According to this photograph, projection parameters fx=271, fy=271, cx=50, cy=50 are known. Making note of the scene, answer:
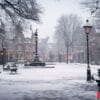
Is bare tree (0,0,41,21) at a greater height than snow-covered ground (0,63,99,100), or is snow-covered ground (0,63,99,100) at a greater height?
bare tree (0,0,41,21)

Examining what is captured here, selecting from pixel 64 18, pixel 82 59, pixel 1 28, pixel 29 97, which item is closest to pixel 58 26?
pixel 64 18

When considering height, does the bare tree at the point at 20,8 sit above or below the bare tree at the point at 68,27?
below

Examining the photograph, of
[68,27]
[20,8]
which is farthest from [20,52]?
[20,8]

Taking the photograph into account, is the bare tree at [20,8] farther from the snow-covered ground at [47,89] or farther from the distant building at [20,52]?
the distant building at [20,52]

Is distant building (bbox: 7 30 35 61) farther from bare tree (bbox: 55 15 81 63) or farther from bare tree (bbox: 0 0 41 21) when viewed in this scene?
bare tree (bbox: 0 0 41 21)

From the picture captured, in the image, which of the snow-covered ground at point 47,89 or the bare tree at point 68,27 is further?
the bare tree at point 68,27

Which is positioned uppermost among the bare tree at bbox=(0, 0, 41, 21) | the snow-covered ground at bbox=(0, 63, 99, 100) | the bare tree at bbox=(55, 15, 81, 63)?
the bare tree at bbox=(55, 15, 81, 63)

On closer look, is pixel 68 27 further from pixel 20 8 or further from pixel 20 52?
pixel 20 8

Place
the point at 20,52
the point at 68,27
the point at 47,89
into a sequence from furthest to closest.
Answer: the point at 20,52, the point at 68,27, the point at 47,89

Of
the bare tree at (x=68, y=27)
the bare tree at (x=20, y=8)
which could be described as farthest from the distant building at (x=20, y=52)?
the bare tree at (x=20, y=8)

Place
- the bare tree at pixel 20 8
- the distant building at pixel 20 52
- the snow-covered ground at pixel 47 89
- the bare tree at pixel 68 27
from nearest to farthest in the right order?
the snow-covered ground at pixel 47 89 → the bare tree at pixel 20 8 → the bare tree at pixel 68 27 → the distant building at pixel 20 52

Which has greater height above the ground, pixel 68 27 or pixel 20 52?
pixel 68 27

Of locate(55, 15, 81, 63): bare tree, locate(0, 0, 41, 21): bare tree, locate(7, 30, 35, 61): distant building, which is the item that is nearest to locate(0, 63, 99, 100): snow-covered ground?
locate(0, 0, 41, 21): bare tree

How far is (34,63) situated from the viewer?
52.8m
